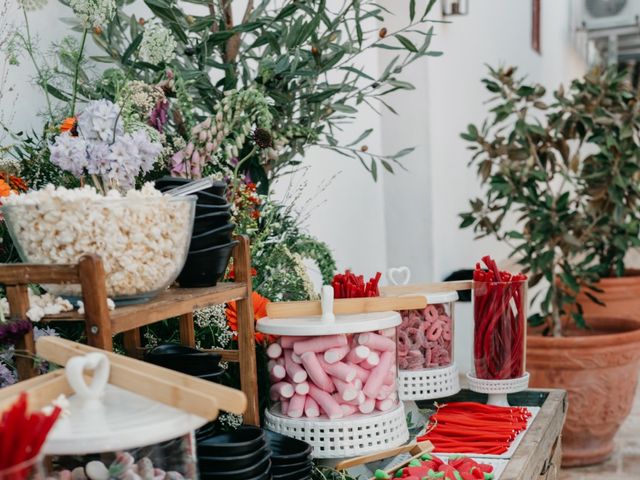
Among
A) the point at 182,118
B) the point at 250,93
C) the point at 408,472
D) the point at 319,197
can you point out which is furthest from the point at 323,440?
the point at 319,197

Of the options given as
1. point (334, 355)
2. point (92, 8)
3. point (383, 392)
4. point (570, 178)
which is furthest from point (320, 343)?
point (570, 178)

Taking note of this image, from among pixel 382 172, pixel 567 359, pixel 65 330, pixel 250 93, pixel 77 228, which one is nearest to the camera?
pixel 77 228

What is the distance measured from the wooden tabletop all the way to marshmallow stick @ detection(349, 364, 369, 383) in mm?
201

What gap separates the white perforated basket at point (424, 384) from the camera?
4.54 ft

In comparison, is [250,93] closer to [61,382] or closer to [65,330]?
[65,330]

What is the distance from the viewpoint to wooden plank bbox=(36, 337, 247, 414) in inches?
25.9

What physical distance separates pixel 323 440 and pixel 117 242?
474mm

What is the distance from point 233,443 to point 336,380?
0.22 meters

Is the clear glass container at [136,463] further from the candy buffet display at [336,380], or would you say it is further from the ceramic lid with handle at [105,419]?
the candy buffet display at [336,380]

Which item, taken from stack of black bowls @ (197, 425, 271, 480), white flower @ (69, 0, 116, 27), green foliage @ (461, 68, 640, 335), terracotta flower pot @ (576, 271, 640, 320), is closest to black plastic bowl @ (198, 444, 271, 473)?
stack of black bowls @ (197, 425, 271, 480)

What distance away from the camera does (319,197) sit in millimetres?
2666

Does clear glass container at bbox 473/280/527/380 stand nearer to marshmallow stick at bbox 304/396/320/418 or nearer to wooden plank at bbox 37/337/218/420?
marshmallow stick at bbox 304/396/320/418

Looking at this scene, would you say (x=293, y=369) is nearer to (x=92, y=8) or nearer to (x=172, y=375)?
(x=172, y=375)

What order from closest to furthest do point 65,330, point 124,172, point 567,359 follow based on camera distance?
point 124,172 < point 65,330 < point 567,359
